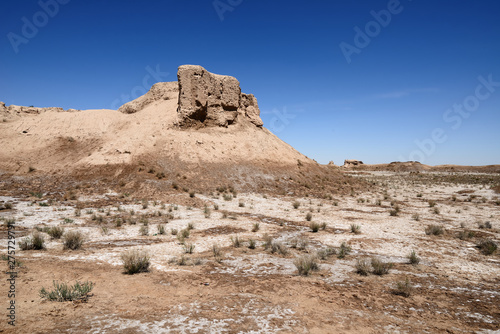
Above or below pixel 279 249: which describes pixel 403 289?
below

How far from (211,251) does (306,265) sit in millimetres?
3256

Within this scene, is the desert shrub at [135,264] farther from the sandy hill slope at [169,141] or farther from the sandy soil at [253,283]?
the sandy hill slope at [169,141]

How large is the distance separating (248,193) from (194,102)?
1180 centimetres

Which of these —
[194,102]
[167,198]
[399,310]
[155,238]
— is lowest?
[399,310]

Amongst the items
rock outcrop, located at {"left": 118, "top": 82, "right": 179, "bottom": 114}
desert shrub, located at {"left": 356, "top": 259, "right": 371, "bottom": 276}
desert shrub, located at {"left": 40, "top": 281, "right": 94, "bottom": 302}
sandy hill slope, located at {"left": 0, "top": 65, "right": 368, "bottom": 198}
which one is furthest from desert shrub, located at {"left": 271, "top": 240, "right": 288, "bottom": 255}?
rock outcrop, located at {"left": 118, "top": 82, "right": 179, "bottom": 114}

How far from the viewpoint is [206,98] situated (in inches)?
1105

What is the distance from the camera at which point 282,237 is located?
10414mm

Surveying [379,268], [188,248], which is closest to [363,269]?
[379,268]

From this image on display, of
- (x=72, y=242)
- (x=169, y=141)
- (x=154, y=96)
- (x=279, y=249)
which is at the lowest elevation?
(x=279, y=249)

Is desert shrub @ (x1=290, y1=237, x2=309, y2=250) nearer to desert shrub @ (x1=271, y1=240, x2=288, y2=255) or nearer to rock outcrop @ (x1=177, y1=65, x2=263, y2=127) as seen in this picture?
desert shrub @ (x1=271, y1=240, x2=288, y2=255)

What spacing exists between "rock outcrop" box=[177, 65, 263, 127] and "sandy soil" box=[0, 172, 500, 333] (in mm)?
17480

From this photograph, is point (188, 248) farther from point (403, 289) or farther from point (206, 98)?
point (206, 98)

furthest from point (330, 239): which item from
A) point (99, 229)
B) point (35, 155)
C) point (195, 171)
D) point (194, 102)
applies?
point (35, 155)

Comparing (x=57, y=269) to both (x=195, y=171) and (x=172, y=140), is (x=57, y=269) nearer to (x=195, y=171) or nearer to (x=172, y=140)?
(x=195, y=171)
